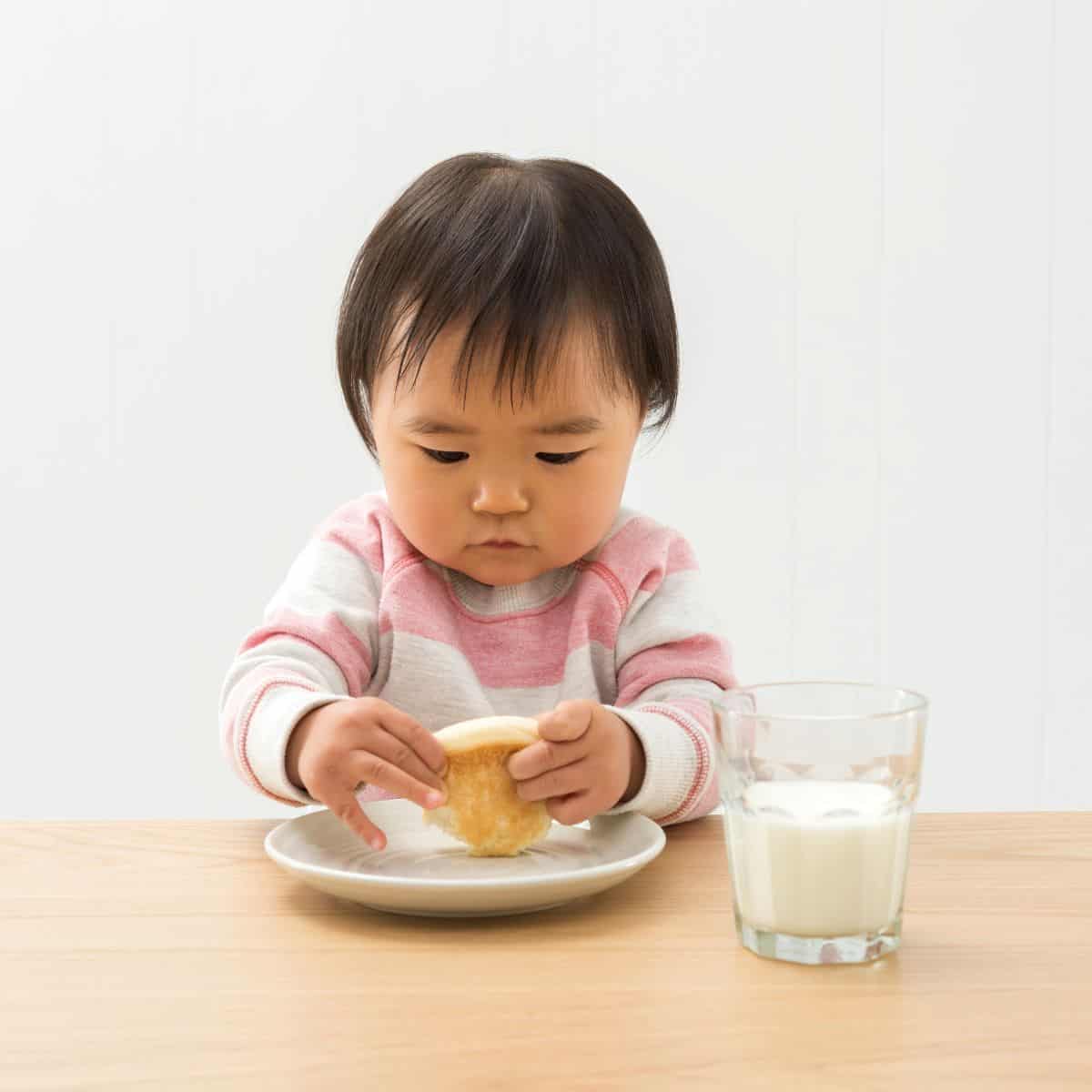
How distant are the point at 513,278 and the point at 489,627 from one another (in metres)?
0.31

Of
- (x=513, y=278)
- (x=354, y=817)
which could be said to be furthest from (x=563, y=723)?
(x=513, y=278)

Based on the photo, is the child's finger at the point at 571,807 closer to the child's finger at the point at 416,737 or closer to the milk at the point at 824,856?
the child's finger at the point at 416,737

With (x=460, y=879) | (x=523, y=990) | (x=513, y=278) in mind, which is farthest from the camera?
(x=513, y=278)

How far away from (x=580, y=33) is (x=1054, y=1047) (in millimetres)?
1664

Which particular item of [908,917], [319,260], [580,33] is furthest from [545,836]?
[580,33]

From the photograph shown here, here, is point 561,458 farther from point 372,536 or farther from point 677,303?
point 677,303

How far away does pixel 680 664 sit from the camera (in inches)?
46.5

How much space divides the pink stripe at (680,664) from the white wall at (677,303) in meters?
0.85

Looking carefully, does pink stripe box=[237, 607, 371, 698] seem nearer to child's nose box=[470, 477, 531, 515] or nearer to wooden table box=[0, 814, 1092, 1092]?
child's nose box=[470, 477, 531, 515]

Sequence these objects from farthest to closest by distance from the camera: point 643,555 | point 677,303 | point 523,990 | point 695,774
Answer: point 677,303
point 643,555
point 695,774
point 523,990

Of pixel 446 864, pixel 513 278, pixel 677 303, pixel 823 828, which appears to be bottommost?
pixel 446 864

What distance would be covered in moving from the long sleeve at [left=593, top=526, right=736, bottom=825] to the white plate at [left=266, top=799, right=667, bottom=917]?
5 cm

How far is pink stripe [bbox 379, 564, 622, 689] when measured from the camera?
1.24 metres

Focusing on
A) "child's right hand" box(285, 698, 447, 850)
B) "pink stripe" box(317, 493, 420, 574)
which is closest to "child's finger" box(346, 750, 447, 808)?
"child's right hand" box(285, 698, 447, 850)
